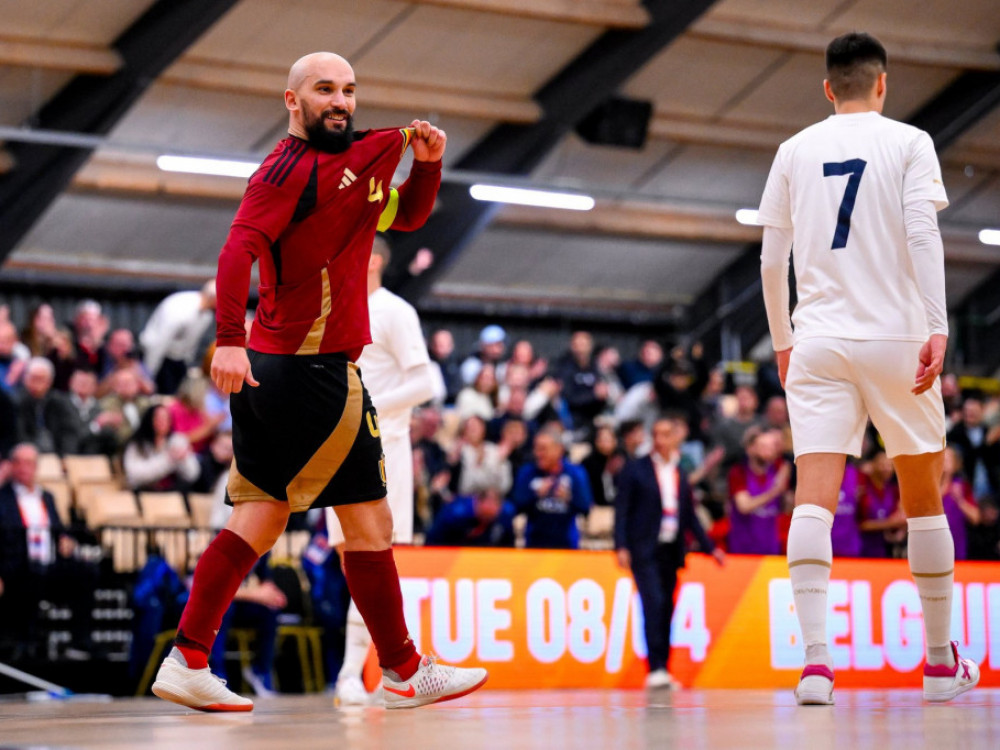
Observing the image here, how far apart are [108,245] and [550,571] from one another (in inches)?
480

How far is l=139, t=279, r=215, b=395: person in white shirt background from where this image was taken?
13.5m

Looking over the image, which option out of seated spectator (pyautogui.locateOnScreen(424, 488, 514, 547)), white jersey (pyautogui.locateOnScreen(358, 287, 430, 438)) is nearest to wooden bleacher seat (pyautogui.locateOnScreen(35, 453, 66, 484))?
seated spectator (pyautogui.locateOnScreen(424, 488, 514, 547))

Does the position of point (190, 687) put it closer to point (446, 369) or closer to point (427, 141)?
point (427, 141)

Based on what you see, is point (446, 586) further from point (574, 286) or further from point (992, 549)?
point (574, 286)

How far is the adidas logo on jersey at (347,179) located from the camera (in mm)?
4186

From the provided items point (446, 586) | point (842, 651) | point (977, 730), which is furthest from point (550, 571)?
point (977, 730)

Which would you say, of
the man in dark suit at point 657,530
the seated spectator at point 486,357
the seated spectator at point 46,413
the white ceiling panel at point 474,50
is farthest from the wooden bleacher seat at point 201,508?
the white ceiling panel at point 474,50

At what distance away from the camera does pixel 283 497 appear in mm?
4203

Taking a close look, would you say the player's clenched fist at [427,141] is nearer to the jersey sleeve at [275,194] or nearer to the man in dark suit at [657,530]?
the jersey sleeve at [275,194]

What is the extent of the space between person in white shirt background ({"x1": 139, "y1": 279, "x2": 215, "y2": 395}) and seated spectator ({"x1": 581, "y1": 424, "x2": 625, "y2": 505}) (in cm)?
386

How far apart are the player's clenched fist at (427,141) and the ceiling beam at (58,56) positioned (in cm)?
1071

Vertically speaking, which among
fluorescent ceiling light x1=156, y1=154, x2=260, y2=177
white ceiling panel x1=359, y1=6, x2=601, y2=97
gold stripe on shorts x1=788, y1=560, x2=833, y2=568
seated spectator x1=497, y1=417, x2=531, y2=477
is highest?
white ceiling panel x1=359, y1=6, x2=601, y2=97

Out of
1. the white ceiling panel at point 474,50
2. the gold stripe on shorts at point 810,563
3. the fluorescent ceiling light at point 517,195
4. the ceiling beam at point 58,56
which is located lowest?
the gold stripe on shorts at point 810,563

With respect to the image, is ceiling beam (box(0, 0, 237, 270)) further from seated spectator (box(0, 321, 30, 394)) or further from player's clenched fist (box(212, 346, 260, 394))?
player's clenched fist (box(212, 346, 260, 394))
